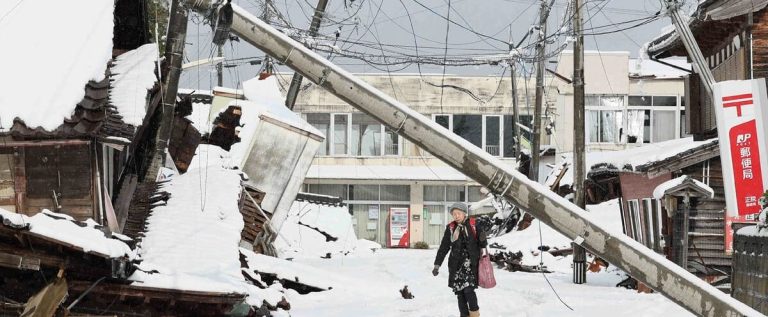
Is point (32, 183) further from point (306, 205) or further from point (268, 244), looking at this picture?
point (306, 205)

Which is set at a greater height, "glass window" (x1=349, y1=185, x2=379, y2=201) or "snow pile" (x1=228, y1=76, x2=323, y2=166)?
"snow pile" (x1=228, y1=76, x2=323, y2=166)

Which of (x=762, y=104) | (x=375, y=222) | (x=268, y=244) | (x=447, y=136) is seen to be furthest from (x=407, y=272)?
(x=375, y=222)

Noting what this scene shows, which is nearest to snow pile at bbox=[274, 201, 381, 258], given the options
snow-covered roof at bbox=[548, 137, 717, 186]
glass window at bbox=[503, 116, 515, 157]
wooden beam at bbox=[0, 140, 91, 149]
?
snow-covered roof at bbox=[548, 137, 717, 186]

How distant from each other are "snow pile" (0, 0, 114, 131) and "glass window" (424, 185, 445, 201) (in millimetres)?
41916

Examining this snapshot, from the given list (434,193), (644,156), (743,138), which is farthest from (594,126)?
(743,138)

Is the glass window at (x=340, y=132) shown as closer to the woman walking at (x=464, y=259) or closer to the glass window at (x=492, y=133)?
the glass window at (x=492, y=133)

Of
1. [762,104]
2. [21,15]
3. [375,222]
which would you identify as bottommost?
[375,222]

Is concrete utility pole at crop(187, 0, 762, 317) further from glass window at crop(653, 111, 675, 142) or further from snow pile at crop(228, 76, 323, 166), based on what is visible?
glass window at crop(653, 111, 675, 142)

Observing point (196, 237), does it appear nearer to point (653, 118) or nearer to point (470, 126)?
point (653, 118)

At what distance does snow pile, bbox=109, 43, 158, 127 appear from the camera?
602 inches

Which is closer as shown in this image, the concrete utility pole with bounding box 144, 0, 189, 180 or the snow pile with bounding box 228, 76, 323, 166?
the concrete utility pole with bounding box 144, 0, 189, 180

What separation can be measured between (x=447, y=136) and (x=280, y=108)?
18.6 meters

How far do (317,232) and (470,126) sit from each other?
20.7m

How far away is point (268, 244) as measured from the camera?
86.8 feet
